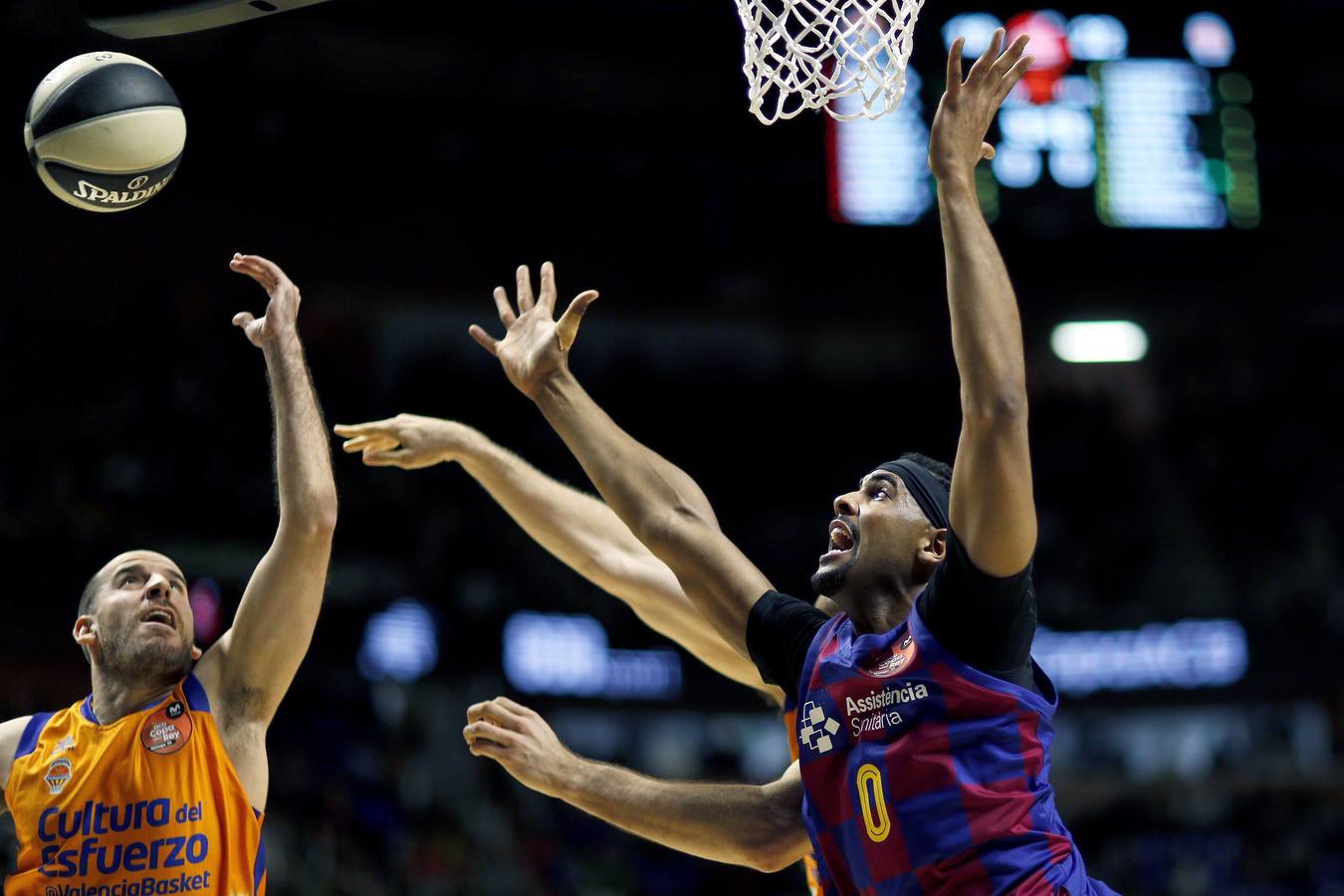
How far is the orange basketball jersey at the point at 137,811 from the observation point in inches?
164

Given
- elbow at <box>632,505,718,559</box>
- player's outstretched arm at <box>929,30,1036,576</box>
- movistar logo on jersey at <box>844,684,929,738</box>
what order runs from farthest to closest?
elbow at <box>632,505,718,559</box>
movistar logo on jersey at <box>844,684,929,738</box>
player's outstretched arm at <box>929,30,1036,576</box>

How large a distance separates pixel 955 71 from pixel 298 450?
Answer: 224 centimetres

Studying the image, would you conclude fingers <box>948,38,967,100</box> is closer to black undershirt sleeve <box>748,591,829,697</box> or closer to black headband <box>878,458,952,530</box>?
black headband <box>878,458,952,530</box>

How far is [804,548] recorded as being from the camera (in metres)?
17.0

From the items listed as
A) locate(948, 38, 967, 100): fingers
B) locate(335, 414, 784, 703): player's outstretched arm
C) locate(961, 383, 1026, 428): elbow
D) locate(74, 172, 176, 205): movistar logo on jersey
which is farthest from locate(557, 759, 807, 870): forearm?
locate(74, 172, 176, 205): movistar logo on jersey

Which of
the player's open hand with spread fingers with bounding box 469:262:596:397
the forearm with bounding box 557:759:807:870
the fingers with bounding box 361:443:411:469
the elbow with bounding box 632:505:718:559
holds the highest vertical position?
the player's open hand with spread fingers with bounding box 469:262:596:397

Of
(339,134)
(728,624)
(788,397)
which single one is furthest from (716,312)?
(728,624)

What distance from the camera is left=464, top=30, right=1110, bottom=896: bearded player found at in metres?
3.10

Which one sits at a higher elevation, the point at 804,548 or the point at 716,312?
the point at 716,312

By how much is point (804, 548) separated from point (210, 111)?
303 inches

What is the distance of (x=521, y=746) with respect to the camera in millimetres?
3961

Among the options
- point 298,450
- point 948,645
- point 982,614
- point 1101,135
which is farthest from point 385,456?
point 1101,135

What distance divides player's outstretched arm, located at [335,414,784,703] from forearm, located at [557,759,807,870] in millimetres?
1235

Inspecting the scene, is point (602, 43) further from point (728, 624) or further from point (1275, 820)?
point (728, 624)
